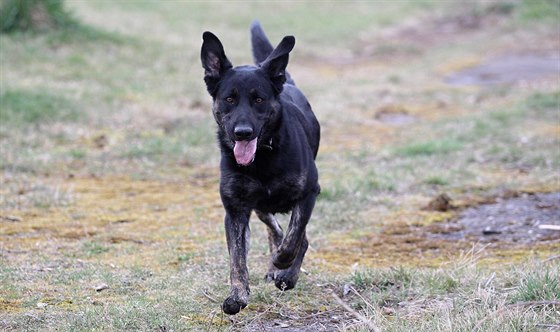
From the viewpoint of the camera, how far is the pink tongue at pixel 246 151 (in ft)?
17.8

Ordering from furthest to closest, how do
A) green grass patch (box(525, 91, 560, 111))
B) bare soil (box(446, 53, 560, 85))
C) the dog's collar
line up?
bare soil (box(446, 53, 560, 85)) < green grass patch (box(525, 91, 560, 111)) < the dog's collar

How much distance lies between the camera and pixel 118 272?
659 cm

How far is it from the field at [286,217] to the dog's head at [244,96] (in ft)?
3.52

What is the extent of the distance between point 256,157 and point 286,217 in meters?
3.01

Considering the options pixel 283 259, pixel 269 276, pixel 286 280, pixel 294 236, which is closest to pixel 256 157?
pixel 294 236

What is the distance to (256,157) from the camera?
5.63m

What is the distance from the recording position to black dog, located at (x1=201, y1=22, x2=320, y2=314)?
545 centimetres

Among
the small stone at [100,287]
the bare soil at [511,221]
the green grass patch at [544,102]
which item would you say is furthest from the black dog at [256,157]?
the green grass patch at [544,102]

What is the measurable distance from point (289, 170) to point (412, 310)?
1.21m

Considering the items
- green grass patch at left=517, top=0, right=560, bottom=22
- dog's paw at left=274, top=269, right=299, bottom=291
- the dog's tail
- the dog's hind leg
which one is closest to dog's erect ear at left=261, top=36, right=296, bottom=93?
the dog's hind leg

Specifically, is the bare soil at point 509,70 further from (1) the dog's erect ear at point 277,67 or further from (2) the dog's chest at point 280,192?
(2) the dog's chest at point 280,192

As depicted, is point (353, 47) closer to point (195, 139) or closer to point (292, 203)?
point (195, 139)

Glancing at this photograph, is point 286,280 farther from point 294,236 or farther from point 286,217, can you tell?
point 286,217

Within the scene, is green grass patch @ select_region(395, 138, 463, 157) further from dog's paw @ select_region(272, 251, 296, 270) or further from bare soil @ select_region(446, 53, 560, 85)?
bare soil @ select_region(446, 53, 560, 85)
